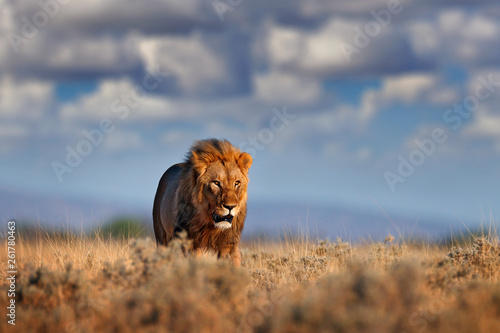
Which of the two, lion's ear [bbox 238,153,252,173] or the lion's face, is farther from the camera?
lion's ear [bbox 238,153,252,173]

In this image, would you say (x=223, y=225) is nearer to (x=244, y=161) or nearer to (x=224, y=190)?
(x=224, y=190)

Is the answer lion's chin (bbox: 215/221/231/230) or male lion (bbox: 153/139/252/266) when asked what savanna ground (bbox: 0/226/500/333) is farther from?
male lion (bbox: 153/139/252/266)

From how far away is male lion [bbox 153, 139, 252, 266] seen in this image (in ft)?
28.1

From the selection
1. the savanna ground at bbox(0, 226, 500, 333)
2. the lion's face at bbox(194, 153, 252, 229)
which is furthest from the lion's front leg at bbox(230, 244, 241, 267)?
the savanna ground at bbox(0, 226, 500, 333)

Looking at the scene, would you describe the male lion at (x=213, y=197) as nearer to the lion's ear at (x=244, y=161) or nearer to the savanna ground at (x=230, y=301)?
the lion's ear at (x=244, y=161)

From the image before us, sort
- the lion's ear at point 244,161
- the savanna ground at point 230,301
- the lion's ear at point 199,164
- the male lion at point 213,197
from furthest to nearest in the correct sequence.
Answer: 1. the lion's ear at point 244,161
2. the lion's ear at point 199,164
3. the male lion at point 213,197
4. the savanna ground at point 230,301

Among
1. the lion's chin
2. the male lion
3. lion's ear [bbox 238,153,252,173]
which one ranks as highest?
lion's ear [bbox 238,153,252,173]

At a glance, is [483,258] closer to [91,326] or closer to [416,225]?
[416,225]

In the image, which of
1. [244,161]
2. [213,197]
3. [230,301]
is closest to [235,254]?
[213,197]

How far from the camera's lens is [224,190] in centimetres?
857

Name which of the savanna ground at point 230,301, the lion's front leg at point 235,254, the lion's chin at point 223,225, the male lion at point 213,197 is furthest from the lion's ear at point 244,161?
the savanna ground at point 230,301

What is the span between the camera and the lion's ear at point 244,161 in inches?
356

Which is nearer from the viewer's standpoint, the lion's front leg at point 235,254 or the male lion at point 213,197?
the male lion at point 213,197

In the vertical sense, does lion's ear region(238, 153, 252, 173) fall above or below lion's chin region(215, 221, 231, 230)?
above
